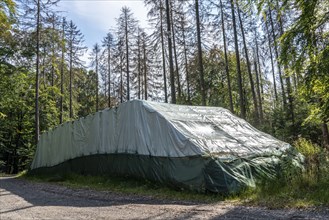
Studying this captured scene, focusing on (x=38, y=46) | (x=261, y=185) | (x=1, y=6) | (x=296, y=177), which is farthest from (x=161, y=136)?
(x=38, y=46)

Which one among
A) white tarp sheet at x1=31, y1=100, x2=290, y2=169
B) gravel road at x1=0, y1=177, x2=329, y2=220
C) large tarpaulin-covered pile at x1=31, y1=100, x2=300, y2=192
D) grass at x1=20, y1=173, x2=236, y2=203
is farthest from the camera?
white tarp sheet at x1=31, y1=100, x2=290, y2=169

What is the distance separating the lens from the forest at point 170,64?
266 inches

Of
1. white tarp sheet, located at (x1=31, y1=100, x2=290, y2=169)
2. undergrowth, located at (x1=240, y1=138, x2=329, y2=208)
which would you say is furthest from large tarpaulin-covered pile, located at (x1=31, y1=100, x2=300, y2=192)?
undergrowth, located at (x1=240, y1=138, x2=329, y2=208)

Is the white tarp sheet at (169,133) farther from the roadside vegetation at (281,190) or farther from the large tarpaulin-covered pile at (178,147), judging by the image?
the roadside vegetation at (281,190)

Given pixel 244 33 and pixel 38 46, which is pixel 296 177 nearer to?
pixel 244 33

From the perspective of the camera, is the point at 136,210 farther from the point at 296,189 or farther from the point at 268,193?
the point at 296,189

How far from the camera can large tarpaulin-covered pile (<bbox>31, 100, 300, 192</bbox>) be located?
6859 mm

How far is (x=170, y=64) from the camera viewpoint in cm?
1540

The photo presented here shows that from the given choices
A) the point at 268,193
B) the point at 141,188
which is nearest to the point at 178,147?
the point at 141,188

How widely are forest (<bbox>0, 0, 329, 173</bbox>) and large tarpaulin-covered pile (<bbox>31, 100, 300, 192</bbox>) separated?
2.10 meters

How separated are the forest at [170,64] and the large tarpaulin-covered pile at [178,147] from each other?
6.90 feet

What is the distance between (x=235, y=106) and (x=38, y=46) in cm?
1705

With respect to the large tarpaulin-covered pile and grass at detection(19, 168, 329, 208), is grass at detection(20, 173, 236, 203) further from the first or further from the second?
the large tarpaulin-covered pile

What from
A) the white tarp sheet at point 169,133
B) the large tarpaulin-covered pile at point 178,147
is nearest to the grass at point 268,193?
the large tarpaulin-covered pile at point 178,147
